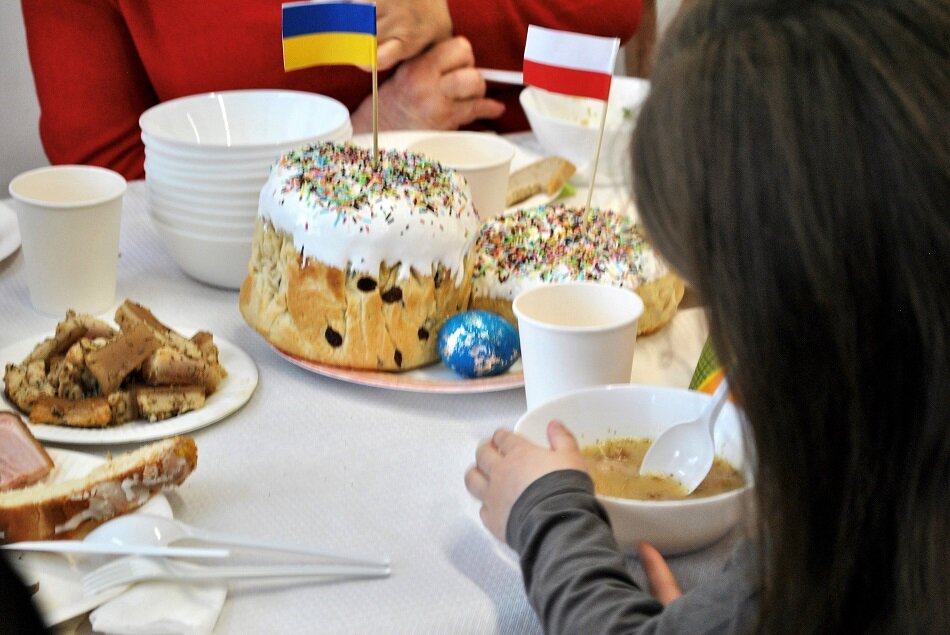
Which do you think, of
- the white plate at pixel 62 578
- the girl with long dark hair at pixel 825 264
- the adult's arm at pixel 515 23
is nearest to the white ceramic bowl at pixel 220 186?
the white plate at pixel 62 578

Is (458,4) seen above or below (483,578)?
above

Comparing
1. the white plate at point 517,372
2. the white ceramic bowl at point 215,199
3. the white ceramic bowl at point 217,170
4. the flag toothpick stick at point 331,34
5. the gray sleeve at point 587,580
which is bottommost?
the white plate at point 517,372

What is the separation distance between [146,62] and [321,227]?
107 centimetres

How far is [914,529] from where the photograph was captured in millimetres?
634

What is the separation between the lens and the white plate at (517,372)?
111 centimetres

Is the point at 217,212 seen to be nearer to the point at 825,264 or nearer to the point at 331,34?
the point at 331,34

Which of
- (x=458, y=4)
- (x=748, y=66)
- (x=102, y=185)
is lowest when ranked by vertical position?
(x=102, y=185)

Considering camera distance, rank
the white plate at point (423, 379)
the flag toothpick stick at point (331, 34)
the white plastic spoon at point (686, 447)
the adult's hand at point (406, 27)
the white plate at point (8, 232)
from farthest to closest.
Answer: the adult's hand at point (406, 27), the white plate at point (8, 232), the flag toothpick stick at point (331, 34), the white plate at point (423, 379), the white plastic spoon at point (686, 447)

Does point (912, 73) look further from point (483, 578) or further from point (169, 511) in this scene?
point (169, 511)

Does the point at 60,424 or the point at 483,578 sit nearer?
the point at 483,578

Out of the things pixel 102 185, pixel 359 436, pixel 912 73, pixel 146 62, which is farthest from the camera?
pixel 146 62

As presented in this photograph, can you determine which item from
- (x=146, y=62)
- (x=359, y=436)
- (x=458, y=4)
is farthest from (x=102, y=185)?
(x=458, y=4)

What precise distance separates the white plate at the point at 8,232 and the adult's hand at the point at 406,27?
27.7 inches

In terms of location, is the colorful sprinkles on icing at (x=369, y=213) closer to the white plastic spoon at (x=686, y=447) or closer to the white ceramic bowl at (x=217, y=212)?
the white ceramic bowl at (x=217, y=212)
